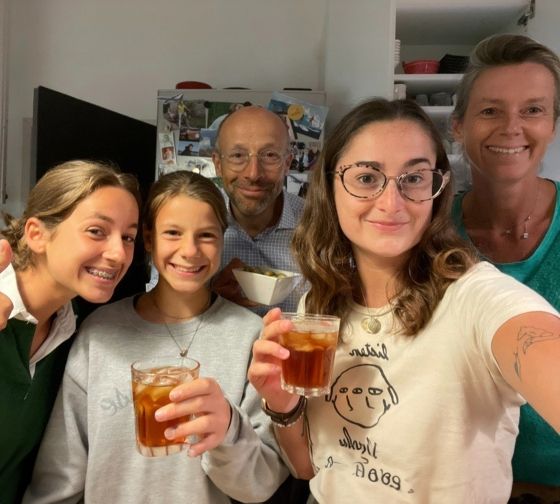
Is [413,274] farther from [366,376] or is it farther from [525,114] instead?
[525,114]

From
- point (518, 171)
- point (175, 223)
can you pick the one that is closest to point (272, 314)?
point (175, 223)

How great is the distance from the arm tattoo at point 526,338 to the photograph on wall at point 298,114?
7.18ft

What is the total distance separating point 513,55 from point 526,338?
1.05m

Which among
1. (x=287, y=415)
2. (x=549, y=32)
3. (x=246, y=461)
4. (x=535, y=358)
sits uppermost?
(x=549, y=32)

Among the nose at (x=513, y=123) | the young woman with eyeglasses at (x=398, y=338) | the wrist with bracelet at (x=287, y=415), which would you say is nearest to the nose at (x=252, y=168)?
the young woman with eyeglasses at (x=398, y=338)

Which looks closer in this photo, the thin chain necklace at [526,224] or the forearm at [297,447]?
the forearm at [297,447]

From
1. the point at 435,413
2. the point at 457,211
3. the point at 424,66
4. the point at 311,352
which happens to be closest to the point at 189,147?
the point at 424,66

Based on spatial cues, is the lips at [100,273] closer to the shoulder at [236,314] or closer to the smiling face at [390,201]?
the shoulder at [236,314]

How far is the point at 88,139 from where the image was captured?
240 cm

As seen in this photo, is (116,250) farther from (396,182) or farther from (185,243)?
(396,182)

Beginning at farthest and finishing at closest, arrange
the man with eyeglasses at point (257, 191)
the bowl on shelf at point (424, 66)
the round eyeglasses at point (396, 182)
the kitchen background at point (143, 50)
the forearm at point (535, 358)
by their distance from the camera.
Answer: the kitchen background at point (143, 50), the bowl on shelf at point (424, 66), the man with eyeglasses at point (257, 191), the round eyeglasses at point (396, 182), the forearm at point (535, 358)

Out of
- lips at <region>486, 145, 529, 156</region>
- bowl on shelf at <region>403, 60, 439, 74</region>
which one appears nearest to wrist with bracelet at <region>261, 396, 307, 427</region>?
lips at <region>486, 145, 529, 156</region>

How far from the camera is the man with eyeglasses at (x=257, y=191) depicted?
1.89 m

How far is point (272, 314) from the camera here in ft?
3.34
